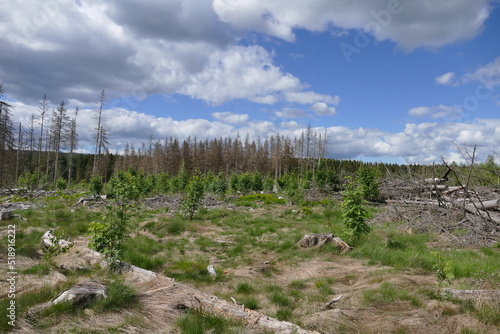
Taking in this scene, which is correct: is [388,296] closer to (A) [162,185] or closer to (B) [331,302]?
(B) [331,302]

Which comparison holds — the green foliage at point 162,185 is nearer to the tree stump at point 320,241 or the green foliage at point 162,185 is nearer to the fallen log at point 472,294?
the tree stump at point 320,241

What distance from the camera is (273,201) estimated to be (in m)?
22.9

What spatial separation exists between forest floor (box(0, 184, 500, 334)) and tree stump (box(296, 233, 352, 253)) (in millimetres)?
224

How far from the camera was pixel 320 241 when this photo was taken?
29.5 feet

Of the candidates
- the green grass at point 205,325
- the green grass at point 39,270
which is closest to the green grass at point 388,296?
the green grass at point 205,325

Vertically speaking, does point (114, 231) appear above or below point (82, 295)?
above

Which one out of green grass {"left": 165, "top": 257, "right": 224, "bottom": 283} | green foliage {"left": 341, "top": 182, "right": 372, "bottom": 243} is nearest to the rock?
green grass {"left": 165, "top": 257, "right": 224, "bottom": 283}

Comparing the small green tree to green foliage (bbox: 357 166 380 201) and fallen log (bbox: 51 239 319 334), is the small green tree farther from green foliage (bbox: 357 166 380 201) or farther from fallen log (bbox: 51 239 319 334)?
green foliage (bbox: 357 166 380 201)

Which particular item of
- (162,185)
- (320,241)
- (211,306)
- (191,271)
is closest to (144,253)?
(191,271)

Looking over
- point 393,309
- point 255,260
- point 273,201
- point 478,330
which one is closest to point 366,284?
point 393,309

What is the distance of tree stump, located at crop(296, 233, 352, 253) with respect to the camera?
8.81m

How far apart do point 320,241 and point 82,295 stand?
663cm

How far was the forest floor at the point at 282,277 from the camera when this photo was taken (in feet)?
13.4

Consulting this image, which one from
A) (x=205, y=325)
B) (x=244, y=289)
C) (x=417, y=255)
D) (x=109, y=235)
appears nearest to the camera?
(x=205, y=325)
